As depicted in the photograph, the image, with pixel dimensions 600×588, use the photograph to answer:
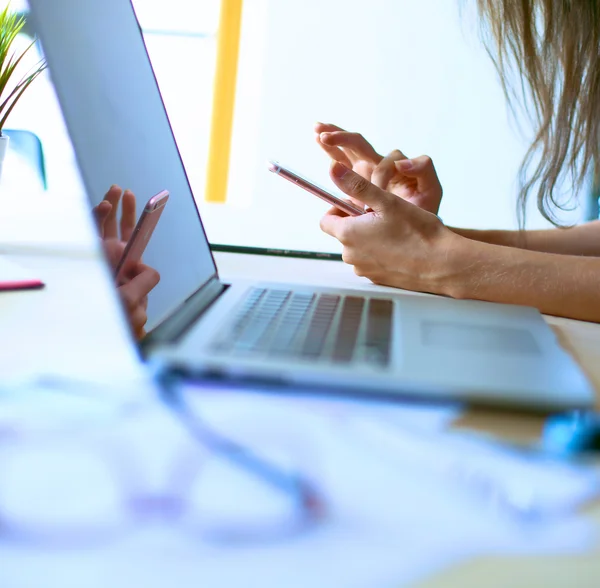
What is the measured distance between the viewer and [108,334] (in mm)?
481

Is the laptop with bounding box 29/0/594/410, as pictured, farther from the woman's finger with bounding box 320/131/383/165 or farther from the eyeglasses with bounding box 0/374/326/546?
the woman's finger with bounding box 320/131/383/165

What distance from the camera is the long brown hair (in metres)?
0.90

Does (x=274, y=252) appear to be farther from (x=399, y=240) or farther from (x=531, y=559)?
(x=531, y=559)

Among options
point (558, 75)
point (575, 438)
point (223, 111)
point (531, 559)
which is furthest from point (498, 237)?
point (223, 111)

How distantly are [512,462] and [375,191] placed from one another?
0.44 metres

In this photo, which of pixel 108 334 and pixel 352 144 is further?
pixel 352 144

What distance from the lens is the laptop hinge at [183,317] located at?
16.2 inches

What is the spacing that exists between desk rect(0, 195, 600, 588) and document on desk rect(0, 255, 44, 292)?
0.05ft

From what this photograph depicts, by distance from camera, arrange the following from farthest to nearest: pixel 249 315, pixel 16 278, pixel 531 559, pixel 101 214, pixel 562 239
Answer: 1. pixel 562 239
2. pixel 16 278
3. pixel 249 315
4. pixel 101 214
5. pixel 531 559

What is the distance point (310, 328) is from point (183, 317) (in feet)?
0.31

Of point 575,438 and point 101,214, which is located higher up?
point 101,214

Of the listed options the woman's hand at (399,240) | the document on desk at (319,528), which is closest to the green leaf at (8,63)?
the woman's hand at (399,240)

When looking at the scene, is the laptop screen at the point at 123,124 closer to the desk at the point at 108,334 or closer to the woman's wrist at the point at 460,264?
the desk at the point at 108,334

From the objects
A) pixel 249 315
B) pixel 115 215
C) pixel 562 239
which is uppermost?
pixel 115 215
